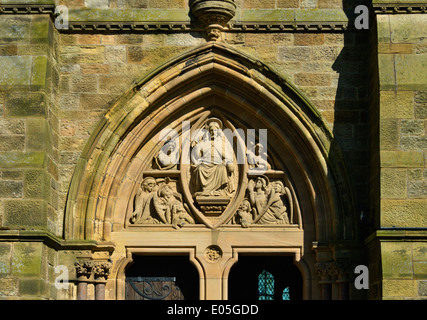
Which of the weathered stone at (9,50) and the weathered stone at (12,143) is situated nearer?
the weathered stone at (12,143)

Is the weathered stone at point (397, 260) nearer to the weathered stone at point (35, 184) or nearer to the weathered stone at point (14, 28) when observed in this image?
the weathered stone at point (35, 184)

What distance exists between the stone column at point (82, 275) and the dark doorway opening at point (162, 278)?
824mm

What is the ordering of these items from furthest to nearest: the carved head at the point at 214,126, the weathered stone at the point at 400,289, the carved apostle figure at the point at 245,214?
the carved head at the point at 214,126 < the carved apostle figure at the point at 245,214 < the weathered stone at the point at 400,289

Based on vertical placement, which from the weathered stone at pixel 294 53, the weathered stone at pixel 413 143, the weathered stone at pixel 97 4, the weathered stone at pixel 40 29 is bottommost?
the weathered stone at pixel 413 143

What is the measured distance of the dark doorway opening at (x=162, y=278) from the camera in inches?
489

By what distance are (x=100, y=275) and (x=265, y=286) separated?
2223 mm

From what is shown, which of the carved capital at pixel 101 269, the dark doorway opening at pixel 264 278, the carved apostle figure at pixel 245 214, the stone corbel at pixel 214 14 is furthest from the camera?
the dark doorway opening at pixel 264 278

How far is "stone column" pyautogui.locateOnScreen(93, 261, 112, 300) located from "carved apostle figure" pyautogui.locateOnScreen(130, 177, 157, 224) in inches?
29.8

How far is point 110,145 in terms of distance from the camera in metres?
12.0

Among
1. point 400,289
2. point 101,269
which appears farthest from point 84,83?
point 400,289

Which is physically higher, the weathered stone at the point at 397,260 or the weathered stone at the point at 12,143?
the weathered stone at the point at 12,143

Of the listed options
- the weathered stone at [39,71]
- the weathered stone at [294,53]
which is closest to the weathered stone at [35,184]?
the weathered stone at [39,71]

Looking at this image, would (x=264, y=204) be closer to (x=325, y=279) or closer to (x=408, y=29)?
(x=325, y=279)

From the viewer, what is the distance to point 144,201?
12.4 m
